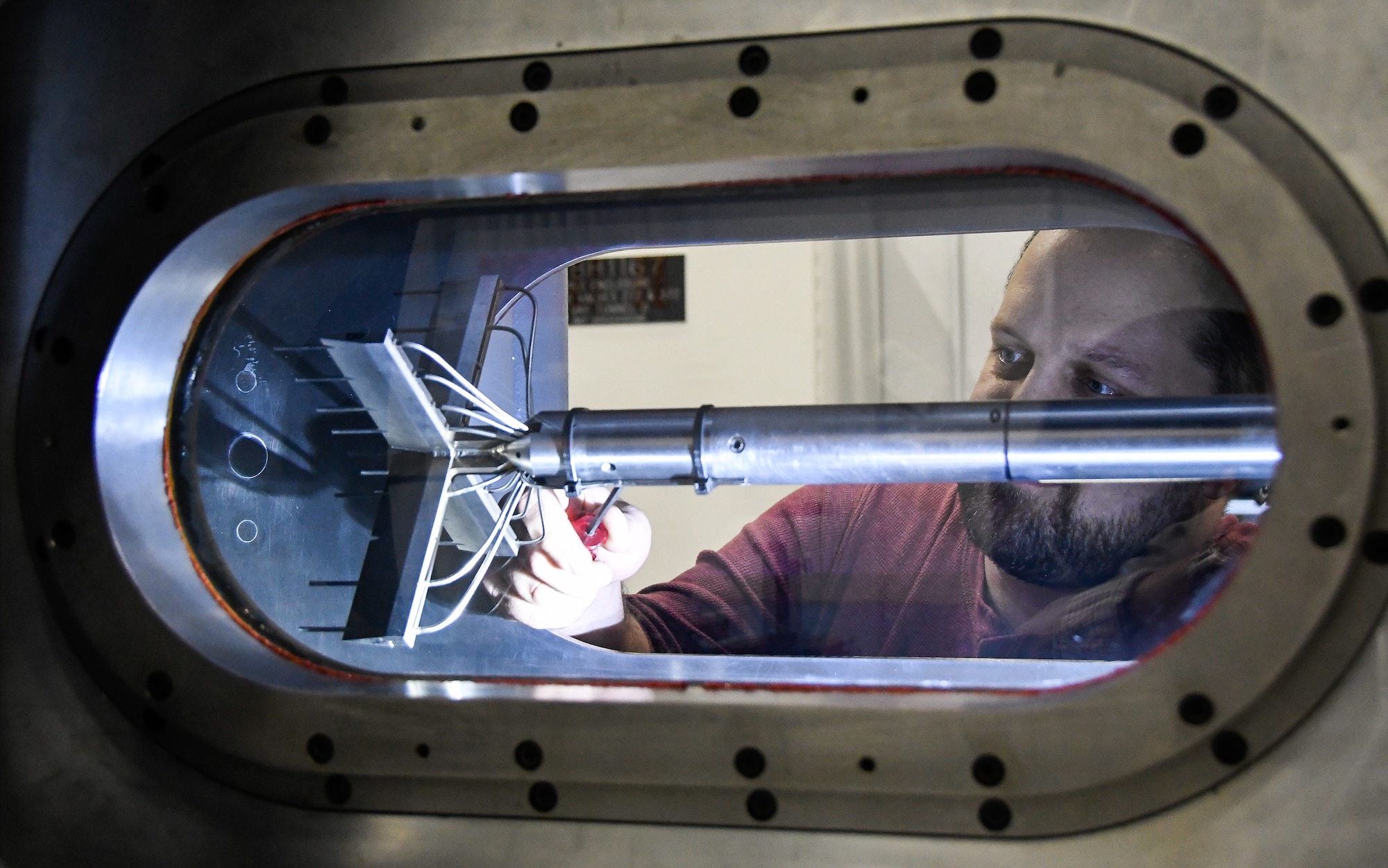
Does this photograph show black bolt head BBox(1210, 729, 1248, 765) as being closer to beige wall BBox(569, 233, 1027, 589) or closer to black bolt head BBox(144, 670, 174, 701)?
beige wall BBox(569, 233, 1027, 589)

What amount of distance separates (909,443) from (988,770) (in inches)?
9.9

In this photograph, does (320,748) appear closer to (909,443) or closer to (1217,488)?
(909,443)

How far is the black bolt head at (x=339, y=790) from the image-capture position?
71 centimetres

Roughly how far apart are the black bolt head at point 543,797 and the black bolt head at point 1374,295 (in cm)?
55

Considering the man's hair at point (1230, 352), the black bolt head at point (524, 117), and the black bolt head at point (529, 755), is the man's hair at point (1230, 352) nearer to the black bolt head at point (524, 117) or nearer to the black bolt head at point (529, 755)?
the black bolt head at point (524, 117)

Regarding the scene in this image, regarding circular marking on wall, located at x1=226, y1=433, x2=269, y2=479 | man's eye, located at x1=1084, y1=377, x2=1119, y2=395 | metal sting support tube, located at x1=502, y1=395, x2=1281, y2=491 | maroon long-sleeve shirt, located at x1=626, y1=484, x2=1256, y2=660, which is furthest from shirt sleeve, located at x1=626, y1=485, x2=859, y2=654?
circular marking on wall, located at x1=226, y1=433, x2=269, y2=479

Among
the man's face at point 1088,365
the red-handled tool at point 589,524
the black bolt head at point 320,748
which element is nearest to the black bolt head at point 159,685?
the black bolt head at point 320,748

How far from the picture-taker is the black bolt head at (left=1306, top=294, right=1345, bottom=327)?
1.92 ft

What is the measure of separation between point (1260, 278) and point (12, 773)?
0.88 metres

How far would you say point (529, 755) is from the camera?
0.68 m

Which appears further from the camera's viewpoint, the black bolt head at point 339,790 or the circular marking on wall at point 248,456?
the circular marking on wall at point 248,456

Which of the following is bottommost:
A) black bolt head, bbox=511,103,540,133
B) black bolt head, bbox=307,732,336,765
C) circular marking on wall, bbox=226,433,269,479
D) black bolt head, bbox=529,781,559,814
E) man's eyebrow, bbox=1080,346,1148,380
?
black bolt head, bbox=529,781,559,814

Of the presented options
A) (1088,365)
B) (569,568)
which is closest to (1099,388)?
(1088,365)

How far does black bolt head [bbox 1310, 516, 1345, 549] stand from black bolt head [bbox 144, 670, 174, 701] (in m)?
0.72
